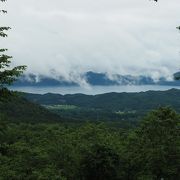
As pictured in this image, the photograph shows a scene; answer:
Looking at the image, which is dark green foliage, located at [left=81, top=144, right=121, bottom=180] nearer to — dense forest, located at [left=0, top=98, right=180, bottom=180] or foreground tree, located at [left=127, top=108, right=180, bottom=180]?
dense forest, located at [left=0, top=98, right=180, bottom=180]

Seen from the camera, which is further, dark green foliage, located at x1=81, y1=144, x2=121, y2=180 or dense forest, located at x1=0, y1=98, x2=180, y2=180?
dark green foliage, located at x1=81, y1=144, x2=121, y2=180

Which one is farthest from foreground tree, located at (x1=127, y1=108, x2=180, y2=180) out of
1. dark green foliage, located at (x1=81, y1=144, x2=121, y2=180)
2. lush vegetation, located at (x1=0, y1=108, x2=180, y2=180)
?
dark green foliage, located at (x1=81, y1=144, x2=121, y2=180)

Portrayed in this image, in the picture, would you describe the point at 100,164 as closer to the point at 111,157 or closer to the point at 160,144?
the point at 111,157

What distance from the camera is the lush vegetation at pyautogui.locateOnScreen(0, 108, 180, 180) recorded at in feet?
248

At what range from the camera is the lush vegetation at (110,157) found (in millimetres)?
75562

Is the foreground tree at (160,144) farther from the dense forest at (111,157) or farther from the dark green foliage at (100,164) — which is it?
the dark green foliage at (100,164)

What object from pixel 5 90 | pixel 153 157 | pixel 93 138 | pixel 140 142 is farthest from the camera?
pixel 93 138

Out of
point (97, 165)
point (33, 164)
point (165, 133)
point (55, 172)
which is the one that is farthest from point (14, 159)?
point (165, 133)

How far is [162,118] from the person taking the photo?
78.9 m

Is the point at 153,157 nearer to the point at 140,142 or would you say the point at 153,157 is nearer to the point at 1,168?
the point at 140,142

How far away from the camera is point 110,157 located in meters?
94.1

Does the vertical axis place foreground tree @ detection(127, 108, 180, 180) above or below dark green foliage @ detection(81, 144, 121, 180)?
above

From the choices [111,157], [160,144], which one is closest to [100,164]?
[111,157]

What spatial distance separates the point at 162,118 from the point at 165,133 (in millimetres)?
2598
